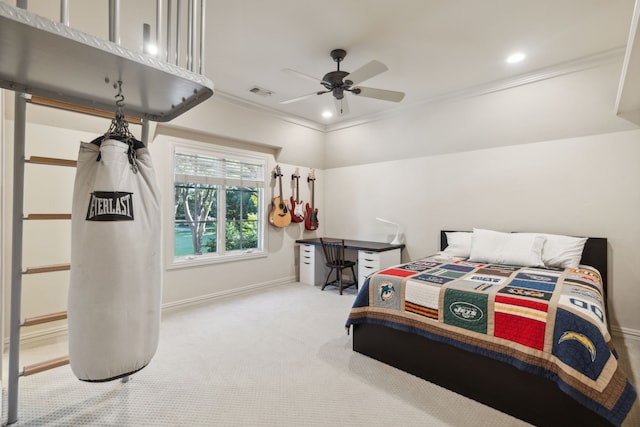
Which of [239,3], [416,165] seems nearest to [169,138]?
[239,3]

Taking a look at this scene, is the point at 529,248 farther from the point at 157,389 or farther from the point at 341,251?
the point at 157,389

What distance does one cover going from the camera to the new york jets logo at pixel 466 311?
1960 mm

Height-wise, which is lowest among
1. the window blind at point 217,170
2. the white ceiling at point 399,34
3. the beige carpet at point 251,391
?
the beige carpet at point 251,391

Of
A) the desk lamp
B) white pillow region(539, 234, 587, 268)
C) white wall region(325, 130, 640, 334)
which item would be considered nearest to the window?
white wall region(325, 130, 640, 334)

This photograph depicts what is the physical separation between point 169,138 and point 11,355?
2.62m

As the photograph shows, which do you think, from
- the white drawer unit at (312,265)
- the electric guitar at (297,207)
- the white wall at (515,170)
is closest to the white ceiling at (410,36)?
the white wall at (515,170)

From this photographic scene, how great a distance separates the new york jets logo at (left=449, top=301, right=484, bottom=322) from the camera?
1.96 m

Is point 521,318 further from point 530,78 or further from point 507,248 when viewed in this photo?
point 530,78

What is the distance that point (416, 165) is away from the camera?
14.1 ft

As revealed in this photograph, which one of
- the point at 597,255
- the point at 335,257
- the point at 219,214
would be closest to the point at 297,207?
the point at 335,257

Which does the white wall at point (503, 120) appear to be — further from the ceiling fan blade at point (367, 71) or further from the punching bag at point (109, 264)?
the punching bag at point (109, 264)

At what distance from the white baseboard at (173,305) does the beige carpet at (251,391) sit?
0.12 meters

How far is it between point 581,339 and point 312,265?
3.51m

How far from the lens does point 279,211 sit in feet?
15.3
